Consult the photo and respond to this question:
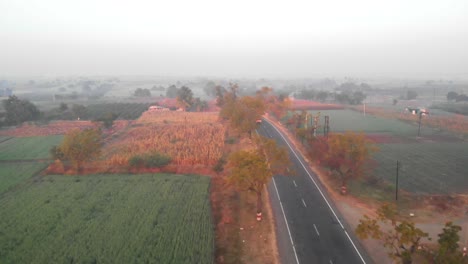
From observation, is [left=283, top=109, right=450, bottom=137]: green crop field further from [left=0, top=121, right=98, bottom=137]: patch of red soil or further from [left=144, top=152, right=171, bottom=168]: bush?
[left=0, top=121, right=98, bottom=137]: patch of red soil

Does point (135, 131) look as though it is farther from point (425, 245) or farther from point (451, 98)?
point (451, 98)

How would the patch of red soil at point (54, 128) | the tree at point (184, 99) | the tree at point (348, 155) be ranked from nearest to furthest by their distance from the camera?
the tree at point (348, 155) < the patch of red soil at point (54, 128) < the tree at point (184, 99)

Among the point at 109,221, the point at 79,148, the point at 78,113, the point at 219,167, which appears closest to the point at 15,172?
the point at 79,148

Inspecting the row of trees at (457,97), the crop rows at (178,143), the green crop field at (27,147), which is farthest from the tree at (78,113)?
the row of trees at (457,97)

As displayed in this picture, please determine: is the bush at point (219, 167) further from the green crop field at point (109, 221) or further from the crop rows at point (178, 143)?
the green crop field at point (109, 221)

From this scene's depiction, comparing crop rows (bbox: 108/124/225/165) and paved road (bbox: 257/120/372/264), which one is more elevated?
crop rows (bbox: 108/124/225/165)

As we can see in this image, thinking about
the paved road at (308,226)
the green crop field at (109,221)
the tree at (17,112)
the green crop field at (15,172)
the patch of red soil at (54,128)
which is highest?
the tree at (17,112)

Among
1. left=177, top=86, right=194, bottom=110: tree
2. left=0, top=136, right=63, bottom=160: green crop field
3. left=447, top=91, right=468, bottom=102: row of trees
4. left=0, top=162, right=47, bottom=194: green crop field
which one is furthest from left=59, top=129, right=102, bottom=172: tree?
left=447, top=91, right=468, bottom=102: row of trees
